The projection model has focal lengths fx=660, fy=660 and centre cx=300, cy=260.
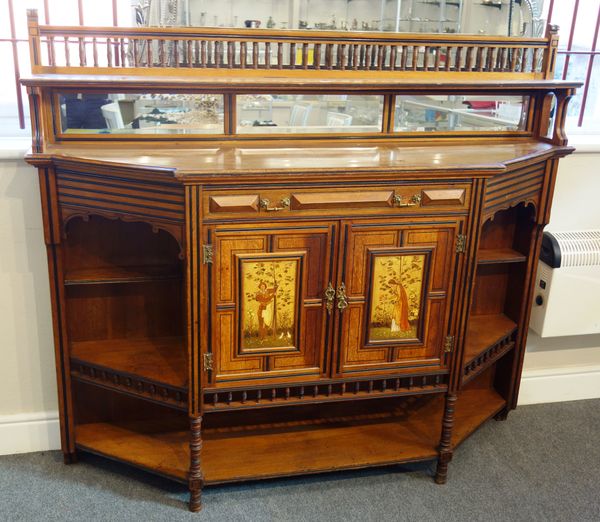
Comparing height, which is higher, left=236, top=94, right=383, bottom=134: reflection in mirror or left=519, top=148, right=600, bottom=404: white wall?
left=236, top=94, right=383, bottom=134: reflection in mirror

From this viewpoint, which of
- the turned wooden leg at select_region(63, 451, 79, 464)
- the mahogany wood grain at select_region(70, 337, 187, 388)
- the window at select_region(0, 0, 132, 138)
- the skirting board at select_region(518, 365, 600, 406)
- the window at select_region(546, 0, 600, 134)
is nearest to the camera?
the mahogany wood grain at select_region(70, 337, 187, 388)

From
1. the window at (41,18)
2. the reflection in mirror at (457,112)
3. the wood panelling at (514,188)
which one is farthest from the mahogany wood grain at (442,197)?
the window at (41,18)

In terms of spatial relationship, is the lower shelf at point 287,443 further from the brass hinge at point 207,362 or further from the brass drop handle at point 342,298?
the brass drop handle at point 342,298

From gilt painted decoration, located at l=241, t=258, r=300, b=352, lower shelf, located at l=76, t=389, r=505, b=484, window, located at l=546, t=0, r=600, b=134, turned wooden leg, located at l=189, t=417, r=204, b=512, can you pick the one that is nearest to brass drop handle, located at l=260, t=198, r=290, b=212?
gilt painted decoration, located at l=241, t=258, r=300, b=352

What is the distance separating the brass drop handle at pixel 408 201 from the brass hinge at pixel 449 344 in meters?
0.49

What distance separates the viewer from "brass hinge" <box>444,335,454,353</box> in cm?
223

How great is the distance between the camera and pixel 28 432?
253 centimetres

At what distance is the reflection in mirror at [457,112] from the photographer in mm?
2361

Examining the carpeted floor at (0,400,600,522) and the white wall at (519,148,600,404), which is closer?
the carpeted floor at (0,400,600,522)

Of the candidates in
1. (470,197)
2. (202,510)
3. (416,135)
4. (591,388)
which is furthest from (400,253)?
(591,388)

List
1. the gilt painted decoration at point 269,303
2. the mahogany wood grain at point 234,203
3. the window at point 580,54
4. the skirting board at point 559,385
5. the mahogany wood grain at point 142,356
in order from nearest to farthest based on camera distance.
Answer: the mahogany wood grain at point 234,203, the gilt painted decoration at point 269,303, the mahogany wood grain at point 142,356, the skirting board at point 559,385, the window at point 580,54

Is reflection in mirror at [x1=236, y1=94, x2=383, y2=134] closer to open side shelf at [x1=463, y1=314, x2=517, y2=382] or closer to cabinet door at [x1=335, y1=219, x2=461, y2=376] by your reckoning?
cabinet door at [x1=335, y1=219, x2=461, y2=376]

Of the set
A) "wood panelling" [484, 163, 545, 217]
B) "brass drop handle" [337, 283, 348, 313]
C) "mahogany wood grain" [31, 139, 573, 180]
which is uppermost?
"mahogany wood grain" [31, 139, 573, 180]

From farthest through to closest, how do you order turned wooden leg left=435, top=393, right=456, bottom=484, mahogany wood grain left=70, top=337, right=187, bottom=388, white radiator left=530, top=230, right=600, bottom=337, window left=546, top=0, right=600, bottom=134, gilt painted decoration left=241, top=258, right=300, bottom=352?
window left=546, top=0, right=600, bottom=134 → white radiator left=530, top=230, right=600, bottom=337 → turned wooden leg left=435, top=393, right=456, bottom=484 → mahogany wood grain left=70, top=337, right=187, bottom=388 → gilt painted decoration left=241, top=258, right=300, bottom=352
